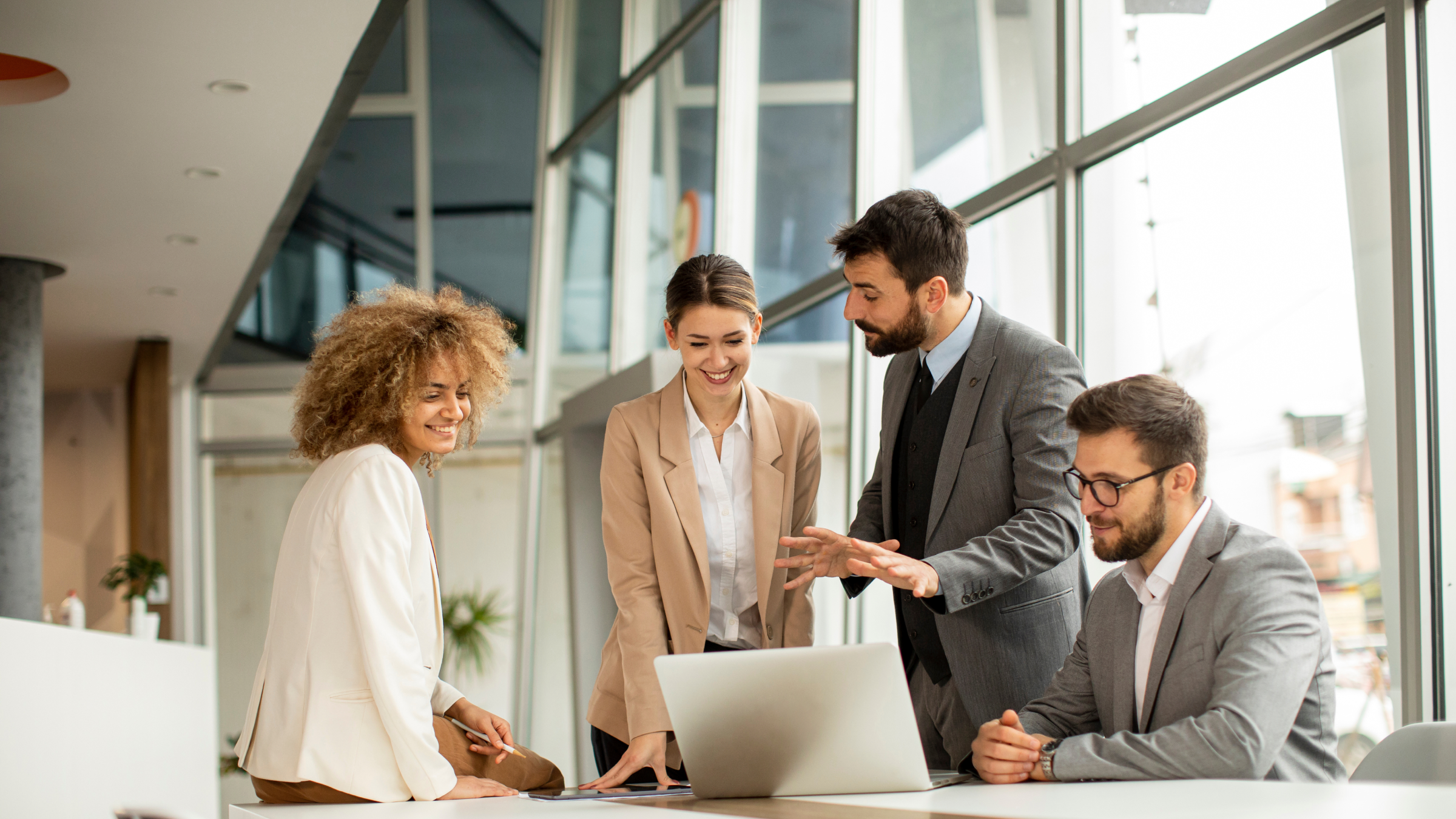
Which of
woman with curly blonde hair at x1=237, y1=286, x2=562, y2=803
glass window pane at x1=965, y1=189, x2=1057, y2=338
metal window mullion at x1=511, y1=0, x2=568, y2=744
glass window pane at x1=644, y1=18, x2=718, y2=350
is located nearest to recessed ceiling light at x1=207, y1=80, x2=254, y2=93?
glass window pane at x1=644, y1=18, x2=718, y2=350

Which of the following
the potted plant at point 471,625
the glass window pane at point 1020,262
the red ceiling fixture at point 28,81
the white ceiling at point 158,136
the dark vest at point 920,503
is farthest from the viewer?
the potted plant at point 471,625

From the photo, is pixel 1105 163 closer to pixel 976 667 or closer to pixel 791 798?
pixel 976 667

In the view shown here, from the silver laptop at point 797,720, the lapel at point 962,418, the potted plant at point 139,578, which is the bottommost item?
the potted plant at point 139,578

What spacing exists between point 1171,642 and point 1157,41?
2049mm

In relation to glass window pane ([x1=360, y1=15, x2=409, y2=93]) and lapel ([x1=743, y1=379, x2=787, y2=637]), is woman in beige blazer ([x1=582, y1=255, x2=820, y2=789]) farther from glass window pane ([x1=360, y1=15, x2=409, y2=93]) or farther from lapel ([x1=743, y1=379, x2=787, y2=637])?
glass window pane ([x1=360, y1=15, x2=409, y2=93])

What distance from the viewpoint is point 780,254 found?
561 centimetres

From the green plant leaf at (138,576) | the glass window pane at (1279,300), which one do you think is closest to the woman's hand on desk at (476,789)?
the glass window pane at (1279,300)

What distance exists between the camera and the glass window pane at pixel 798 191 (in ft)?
17.5

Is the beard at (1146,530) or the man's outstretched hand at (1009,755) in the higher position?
the beard at (1146,530)

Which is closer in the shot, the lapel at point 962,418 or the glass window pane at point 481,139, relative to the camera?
the lapel at point 962,418

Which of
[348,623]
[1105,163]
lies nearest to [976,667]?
[348,623]

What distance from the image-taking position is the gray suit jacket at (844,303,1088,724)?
2.10m

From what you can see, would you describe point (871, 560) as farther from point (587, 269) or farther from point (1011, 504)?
point (587, 269)

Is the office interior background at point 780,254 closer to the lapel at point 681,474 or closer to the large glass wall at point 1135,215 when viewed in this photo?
the large glass wall at point 1135,215
